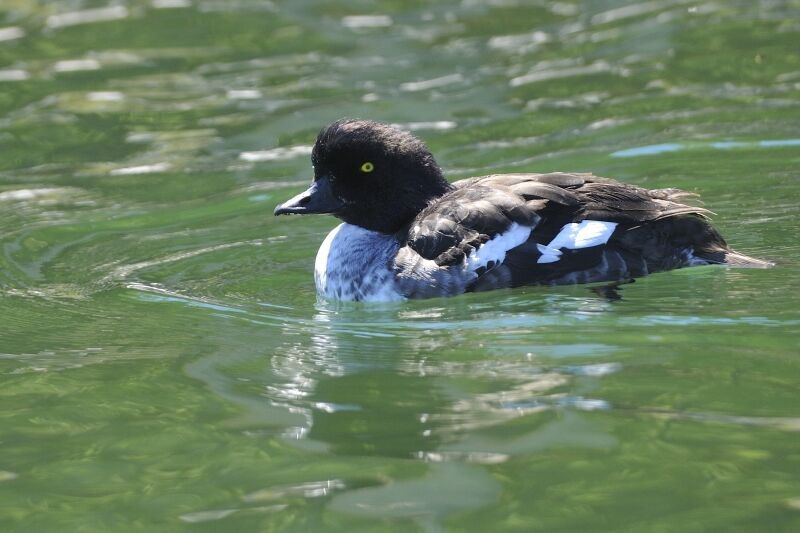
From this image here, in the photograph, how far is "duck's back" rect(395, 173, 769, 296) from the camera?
8.30m

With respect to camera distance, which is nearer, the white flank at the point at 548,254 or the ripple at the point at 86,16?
the white flank at the point at 548,254

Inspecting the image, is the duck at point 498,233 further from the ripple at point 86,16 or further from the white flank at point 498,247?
the ripple at point 86,16

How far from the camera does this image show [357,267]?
8758mm

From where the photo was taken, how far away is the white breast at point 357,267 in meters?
8.69

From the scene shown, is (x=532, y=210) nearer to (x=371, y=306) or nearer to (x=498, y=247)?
(x=498, y=247)

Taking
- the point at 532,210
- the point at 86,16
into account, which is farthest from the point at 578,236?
the point at 86,16

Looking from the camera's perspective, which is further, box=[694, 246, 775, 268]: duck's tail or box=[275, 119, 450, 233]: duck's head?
box=[275, 119, 450, 233]: duck's head

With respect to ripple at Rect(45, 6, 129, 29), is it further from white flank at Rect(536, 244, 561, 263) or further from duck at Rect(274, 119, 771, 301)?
white flank at Rect(536, 244, 561, 263)

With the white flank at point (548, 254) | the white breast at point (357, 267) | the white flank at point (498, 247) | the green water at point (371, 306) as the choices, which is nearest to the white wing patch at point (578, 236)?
the white flank at point (548, 254)

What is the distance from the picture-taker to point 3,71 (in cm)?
1512

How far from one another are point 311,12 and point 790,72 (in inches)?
244

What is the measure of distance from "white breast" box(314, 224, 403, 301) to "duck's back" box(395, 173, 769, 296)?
205mm

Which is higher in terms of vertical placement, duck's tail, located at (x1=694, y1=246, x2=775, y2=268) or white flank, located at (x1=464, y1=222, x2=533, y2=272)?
white flank, located at (x1=464, y1=222, x2=533, y2=272)

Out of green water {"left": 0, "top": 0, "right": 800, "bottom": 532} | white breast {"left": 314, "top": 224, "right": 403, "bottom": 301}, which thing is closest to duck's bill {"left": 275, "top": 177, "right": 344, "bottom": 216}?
white breast {"left": 314, "top": 224, "right": 403, "bottom": 301}
